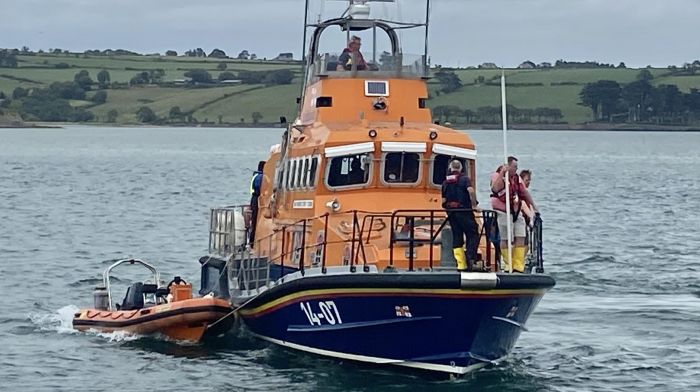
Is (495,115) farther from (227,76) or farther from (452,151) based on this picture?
(452,151)

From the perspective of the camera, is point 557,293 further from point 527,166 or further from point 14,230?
point 527,166

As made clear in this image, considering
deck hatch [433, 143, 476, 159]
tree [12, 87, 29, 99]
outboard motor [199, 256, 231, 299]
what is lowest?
tree [12, 87, 29, 99]

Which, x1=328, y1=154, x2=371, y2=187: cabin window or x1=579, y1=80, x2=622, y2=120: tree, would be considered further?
x1=579, y1=80, x2=622, y2=120: tree

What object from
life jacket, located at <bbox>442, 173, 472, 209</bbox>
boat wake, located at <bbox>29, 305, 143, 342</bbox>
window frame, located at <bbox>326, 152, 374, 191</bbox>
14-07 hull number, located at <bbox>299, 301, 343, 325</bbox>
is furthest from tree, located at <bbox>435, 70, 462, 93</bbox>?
life jacket, located at <bbox>442, 173, 472, 209</bbox>

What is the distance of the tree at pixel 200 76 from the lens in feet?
442

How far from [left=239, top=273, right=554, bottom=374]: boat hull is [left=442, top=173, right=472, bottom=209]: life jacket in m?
1.21

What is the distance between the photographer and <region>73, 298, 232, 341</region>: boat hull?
21531 millimetres

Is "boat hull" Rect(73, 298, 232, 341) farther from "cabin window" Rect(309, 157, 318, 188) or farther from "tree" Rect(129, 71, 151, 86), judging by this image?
"tree" Rect(129, 71, 151, 86)

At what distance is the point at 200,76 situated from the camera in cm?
13550

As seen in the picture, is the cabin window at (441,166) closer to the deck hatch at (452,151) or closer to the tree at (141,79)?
the deck hatch at (452,151)

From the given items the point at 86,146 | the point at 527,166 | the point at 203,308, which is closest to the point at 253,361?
the point at 203,308

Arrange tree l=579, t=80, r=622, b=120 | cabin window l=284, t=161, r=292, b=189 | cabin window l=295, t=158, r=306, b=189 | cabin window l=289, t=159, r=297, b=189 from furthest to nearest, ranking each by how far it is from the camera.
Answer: tree l=579, t=80, r=622, b=120 < cabin window l=284, t=161, r=292, b=189 < cabin window l=289, t=159, r=297, b=189 < cabin window l=295, t=158, r=306, b=189

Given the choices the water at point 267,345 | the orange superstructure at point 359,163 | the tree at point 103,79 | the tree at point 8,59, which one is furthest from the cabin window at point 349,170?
the tree at point 8,59

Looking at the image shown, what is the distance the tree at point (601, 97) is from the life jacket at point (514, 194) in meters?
112
